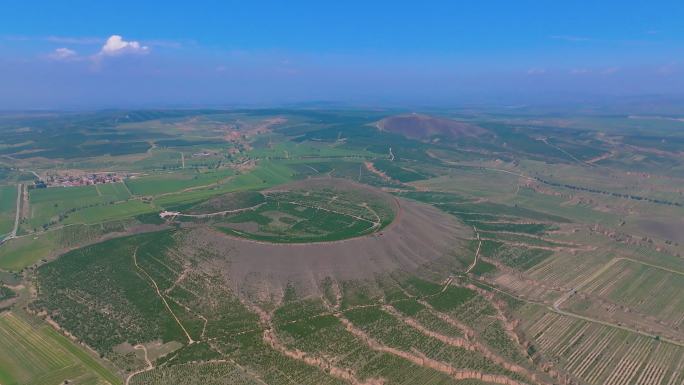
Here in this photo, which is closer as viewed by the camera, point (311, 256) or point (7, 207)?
point (311, 256)

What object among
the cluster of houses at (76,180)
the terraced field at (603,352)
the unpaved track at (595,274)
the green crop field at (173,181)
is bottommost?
the terraced field at (603,352)

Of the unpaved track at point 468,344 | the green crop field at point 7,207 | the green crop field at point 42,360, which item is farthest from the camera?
the green crop field at point 7,207

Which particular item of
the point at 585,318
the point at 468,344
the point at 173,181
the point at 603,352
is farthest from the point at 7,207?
the point at 603,352

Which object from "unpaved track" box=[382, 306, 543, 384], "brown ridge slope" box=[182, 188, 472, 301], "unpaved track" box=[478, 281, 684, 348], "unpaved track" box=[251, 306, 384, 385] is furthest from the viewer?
"brown ridge slope" box=[182, 188, 472, 301]

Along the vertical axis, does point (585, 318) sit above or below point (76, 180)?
below

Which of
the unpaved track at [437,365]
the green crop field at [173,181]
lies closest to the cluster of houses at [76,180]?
the green crop field at [173,181]

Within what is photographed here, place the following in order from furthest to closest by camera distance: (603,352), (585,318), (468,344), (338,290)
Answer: (338,290), (585,318), (603,352), (468,344)

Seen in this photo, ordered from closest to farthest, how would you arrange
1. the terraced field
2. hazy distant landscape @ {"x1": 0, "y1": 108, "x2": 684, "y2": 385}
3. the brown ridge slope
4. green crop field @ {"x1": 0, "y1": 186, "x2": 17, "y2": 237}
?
1. the terraced field
2. hazy distant landscape @ {"x1": 0, "y1": 108, "x2": 684, "y2": 385}
3. the brown ridge slope
4. green crop field @ {"x1": 0, "y1": 186, "x2": 17, "y2": 237}

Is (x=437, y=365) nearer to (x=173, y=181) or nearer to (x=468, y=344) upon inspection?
(x=468, y=344)

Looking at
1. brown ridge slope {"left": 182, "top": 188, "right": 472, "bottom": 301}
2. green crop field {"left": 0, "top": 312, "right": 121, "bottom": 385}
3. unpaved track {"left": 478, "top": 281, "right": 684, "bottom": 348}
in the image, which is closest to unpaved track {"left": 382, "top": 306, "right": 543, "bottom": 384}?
brown ridge slope {"left": 182, "top": 188, "right": 472, "bottom": 301}

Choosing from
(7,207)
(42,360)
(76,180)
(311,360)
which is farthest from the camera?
(76,180)

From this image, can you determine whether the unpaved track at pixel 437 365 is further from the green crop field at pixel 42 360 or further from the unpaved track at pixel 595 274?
the green crop field at pixel 42 360

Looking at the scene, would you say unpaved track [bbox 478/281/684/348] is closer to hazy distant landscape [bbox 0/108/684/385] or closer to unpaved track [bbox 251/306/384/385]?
hazy distant landscape [bbox 0/108/684/385]
